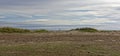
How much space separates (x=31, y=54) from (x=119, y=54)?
500cm

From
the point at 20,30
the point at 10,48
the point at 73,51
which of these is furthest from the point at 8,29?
the point at 73,51

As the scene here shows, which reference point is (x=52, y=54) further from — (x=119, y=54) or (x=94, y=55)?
(x=119, y=54)

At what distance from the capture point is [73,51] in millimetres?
16328

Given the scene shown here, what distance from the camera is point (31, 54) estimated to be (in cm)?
1534

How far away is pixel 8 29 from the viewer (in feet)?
109

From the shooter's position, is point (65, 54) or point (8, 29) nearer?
point (65, 54)

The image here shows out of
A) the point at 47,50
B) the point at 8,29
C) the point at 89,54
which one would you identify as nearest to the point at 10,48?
the point at 47,50

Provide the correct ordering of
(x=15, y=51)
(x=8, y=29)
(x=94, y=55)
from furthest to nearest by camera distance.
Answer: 1. (x=8, y=29)
2. (x=15, y=51)
3. (x=94, y=55)

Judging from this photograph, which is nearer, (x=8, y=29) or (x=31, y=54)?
(x=31, y=54)

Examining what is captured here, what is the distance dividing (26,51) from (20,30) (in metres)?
17.7

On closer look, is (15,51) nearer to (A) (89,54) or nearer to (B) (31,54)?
(B) (31,54)

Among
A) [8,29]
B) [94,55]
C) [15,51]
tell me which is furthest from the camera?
Answer: [8,29]

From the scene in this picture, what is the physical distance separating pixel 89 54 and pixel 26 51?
378 cm

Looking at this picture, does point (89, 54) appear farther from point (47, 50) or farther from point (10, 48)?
point (10, 48)
